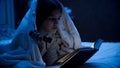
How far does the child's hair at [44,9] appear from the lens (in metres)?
1.58

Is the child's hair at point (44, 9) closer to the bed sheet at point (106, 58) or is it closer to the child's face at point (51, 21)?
the child's face at point (51, 21)

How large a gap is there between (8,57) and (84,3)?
2606 millimetres

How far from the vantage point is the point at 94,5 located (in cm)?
385

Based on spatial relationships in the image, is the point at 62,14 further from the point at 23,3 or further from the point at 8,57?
the point at 23,3

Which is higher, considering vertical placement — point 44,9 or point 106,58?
point 44,9

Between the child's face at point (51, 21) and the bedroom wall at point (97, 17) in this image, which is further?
the bedroom wall at point (97, 17)

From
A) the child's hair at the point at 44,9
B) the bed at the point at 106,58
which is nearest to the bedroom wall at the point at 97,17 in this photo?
the bed at the point at 106,58

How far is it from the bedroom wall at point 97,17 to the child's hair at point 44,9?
2.26m

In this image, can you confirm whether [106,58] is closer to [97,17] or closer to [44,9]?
[44,9]

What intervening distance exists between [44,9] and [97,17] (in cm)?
239

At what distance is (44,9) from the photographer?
1580 mm

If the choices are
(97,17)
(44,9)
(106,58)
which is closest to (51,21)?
(44,9)

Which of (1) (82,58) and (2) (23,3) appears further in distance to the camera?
(2) (23,3)

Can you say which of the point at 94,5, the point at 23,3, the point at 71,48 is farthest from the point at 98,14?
the point at 71,48
